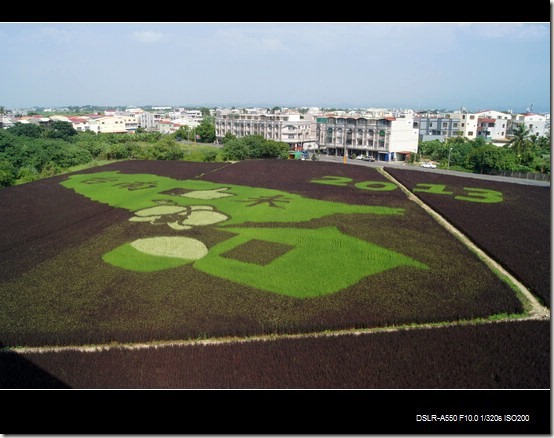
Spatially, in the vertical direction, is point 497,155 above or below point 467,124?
below

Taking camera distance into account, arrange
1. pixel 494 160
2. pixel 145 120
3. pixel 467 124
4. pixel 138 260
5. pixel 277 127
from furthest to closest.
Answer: pixel 145 120
pixel 467 124
pixel 277 127
pixel 494 160
pixel 138 260

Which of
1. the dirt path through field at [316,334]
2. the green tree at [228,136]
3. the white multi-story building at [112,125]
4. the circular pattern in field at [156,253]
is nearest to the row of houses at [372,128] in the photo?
Answer: the green tree at [228,136]

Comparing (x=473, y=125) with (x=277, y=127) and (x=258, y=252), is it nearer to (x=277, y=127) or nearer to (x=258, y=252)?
(x=277, y=127)

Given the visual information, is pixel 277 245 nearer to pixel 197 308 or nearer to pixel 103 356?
pixel 197 308

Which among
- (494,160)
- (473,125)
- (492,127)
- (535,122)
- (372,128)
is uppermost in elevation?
(535,122)

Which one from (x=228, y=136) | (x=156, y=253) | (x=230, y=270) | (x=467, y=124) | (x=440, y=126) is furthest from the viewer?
(x=440, y=126)

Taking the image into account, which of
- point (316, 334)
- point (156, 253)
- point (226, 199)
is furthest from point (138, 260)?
point (226, 199)

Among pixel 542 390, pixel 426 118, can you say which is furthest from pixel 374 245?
pixel 426 118

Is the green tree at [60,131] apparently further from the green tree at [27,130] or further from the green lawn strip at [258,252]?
the green lawn strip at [258,252]
